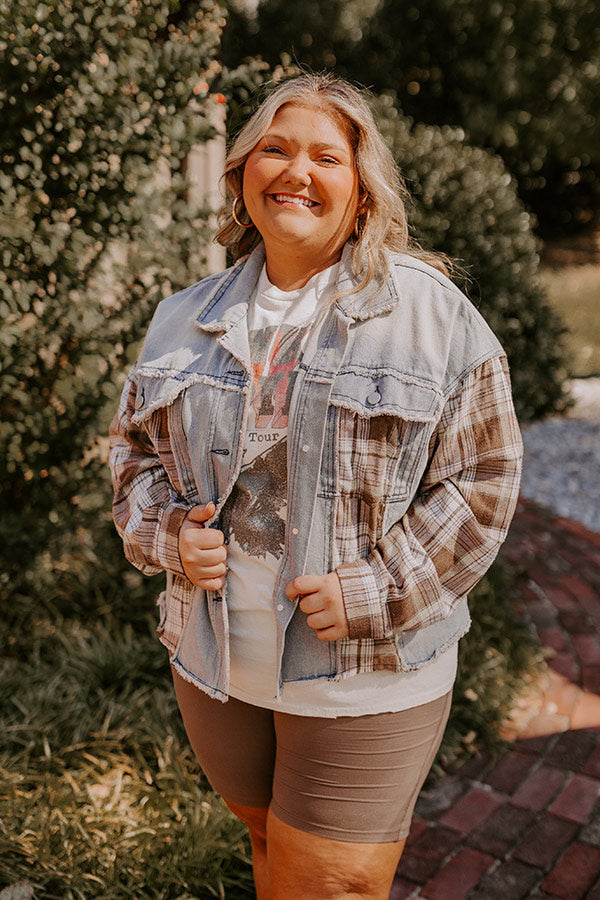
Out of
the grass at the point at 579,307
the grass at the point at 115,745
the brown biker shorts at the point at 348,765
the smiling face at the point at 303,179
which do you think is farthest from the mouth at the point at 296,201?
the grass at the point at 579,307

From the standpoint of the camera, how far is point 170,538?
169cm

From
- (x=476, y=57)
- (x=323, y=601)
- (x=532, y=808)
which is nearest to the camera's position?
(x=323, y=601)

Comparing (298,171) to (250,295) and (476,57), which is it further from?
(476,57)

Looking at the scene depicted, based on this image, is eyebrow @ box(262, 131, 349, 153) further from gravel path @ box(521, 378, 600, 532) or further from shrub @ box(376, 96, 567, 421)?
gravel path @ box(521, 378, 600, 532)

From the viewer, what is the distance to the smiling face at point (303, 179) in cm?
159

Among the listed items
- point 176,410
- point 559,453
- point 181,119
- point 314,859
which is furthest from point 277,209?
point 559,453

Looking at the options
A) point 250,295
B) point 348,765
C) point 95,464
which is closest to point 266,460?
point 250,295

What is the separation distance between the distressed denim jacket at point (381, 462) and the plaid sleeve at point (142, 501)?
2 centimetres

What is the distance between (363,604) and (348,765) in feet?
1.08

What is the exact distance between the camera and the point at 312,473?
154 cm

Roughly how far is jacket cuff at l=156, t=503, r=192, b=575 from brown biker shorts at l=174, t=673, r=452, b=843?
1.04 feet

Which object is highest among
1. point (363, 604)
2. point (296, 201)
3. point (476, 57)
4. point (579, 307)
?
point (476, 57)

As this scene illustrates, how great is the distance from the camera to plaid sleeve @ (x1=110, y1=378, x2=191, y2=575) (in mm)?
1703

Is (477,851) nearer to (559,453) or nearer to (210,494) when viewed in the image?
(210,494)
